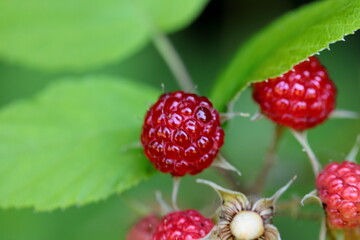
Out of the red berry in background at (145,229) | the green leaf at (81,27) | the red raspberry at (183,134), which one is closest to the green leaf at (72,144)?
the red berry in background at (145,229)

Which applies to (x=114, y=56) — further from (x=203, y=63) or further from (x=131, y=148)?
(x=203, y=63)

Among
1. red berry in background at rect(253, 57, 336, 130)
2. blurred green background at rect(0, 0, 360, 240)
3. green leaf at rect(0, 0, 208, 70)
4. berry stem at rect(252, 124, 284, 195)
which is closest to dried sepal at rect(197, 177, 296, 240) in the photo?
red berry in background at rect(253, 57, 336, 130)

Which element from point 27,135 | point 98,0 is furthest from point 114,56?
point 27,135

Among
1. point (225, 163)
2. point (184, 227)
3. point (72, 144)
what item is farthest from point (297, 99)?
point (72, 144)

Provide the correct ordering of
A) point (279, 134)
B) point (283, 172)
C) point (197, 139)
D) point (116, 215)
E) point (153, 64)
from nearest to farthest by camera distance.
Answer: point (197, 139), point (279, 134), point (283, 172), point (116, 215), point (153, 64)

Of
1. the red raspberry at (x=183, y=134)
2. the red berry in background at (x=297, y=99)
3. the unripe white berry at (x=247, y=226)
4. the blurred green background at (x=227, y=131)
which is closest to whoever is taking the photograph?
the unripe white berry at (x=247, y=226)

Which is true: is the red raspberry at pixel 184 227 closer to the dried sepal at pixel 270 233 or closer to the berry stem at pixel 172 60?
the dried sepal at pixel 270 233
